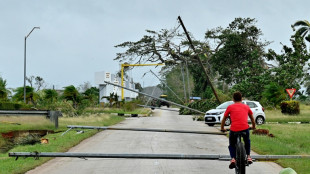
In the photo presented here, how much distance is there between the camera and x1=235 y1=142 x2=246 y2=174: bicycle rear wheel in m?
8.50

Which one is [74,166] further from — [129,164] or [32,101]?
[32,101]

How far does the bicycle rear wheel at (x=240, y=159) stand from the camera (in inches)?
335

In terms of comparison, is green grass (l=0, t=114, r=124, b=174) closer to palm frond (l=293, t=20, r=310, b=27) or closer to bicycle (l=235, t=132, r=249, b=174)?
bicycle (l=235, t=132, r=249, b=174)

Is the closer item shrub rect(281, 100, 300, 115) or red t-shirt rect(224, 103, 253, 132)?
red t-shirt rect(224, 103, 253, 132)

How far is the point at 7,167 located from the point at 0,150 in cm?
763

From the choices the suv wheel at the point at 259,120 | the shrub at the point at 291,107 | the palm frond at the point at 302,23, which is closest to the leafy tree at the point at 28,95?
the shrub at the point at 291,107

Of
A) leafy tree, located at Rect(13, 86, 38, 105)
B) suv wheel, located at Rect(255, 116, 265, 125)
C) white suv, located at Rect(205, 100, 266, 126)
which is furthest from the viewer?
leafy tree, located at Rect(13, 86, 38, 105)

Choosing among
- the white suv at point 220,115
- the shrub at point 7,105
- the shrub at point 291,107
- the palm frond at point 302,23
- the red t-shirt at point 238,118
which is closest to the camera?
the red t-shirt at point 238,118

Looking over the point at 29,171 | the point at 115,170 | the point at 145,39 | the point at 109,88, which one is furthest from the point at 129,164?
the point at 109,88

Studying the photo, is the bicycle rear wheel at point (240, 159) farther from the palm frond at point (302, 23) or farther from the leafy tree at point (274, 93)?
the palm frond at point (302, 23)

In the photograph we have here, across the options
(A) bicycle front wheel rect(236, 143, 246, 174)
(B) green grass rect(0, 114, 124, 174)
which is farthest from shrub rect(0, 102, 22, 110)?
(A) bicycle front wheel rect(236, 143, 246, 174)

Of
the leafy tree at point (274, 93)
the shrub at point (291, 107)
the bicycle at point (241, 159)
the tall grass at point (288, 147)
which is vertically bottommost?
the tall grass at point (288, 147)

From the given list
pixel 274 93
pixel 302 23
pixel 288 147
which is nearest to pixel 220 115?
pixel 288 147

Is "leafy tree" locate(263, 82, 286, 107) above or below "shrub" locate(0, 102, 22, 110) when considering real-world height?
above
